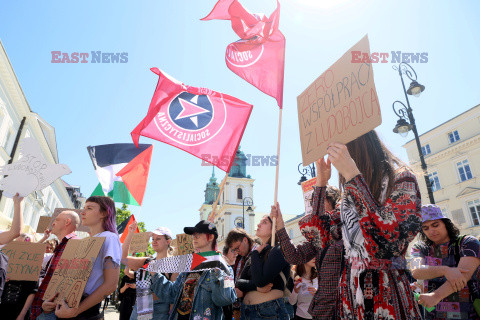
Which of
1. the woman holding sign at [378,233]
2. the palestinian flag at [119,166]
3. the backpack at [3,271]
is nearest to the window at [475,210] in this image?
the palestinian flag at [119,166]

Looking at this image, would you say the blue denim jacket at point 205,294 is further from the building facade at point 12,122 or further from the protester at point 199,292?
the building facade at point 12,122

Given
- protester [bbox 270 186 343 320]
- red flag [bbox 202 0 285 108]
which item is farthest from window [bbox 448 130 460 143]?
protester [bbox 270 186 343 320]

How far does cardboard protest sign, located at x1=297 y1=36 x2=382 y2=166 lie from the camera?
1919 millimetres

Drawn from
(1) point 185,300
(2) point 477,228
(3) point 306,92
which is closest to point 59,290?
(1) point 185,300

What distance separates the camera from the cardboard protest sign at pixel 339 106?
1.92m

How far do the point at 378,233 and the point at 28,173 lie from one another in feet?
12.8

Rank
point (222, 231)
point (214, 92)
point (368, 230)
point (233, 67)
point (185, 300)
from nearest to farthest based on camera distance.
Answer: point (368, 230) < point (185, 300) < point (233, 67) < point (214, 92) < point (222, 231)

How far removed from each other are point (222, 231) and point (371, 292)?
215ft

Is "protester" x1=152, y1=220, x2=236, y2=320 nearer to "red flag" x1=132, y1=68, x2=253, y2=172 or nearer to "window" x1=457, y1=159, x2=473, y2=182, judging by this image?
A: "red flag" x1=132, y1=68, x2=253, y2=172

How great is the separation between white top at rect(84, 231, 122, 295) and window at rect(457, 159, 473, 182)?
29.0 metres

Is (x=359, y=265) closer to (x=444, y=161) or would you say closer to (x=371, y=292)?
(x=371, y=292)

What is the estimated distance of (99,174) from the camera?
7008 millimetres

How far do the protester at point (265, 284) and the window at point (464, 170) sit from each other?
89.9 ft

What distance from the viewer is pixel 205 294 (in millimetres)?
3262
